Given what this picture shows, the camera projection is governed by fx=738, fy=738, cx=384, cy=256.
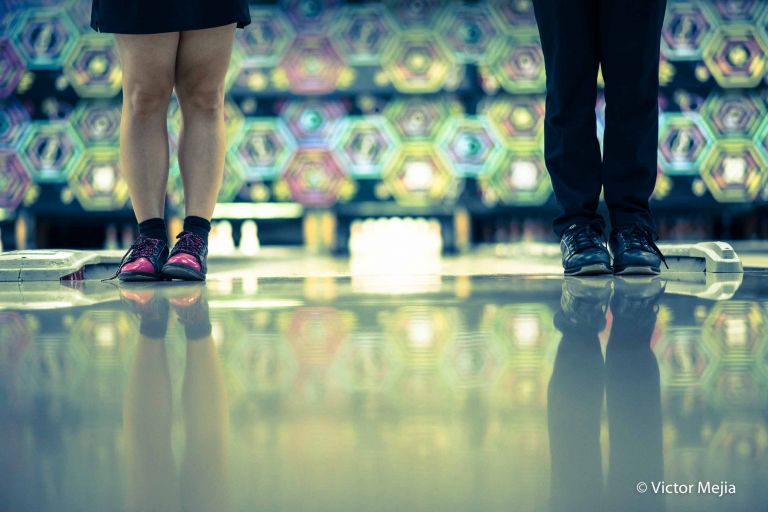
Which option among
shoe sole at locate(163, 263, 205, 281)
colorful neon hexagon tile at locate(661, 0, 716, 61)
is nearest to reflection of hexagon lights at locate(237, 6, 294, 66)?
colorful neon hexagon tile at locate(661, 0, 716, 61)

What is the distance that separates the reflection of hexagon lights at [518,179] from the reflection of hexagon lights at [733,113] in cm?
91

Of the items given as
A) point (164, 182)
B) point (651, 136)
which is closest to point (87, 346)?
point (164, 182)

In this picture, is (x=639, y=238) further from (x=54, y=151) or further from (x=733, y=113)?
(x=54, y=151)

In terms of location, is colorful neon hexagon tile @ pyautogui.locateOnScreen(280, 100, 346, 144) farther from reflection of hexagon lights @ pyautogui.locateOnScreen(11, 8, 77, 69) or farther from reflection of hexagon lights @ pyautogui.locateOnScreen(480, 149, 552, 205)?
reflection of hexagon lights @ pyautogui.locateOnScreen(11, 8, 77, 69)

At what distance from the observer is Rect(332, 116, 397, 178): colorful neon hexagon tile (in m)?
3.78

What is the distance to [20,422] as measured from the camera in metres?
0.32

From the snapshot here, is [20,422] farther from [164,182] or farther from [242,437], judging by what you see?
→ [164,182]

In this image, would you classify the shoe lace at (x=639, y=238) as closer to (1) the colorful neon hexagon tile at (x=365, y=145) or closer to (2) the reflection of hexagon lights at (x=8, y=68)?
(1) the colorful neon hexagon tile at (x=365, y=145)

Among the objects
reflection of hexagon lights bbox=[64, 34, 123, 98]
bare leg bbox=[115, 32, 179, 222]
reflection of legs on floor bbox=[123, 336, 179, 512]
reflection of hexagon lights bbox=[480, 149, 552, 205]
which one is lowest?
reflection of legs on floor bbox=[123, 336, 179, 512]

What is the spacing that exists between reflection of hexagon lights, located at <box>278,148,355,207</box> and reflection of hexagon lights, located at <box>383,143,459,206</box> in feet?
0.74

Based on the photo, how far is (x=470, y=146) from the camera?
12.3ft

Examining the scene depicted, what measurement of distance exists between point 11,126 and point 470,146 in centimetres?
238

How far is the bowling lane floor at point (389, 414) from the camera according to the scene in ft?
0.79

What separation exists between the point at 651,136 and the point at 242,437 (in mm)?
1185
